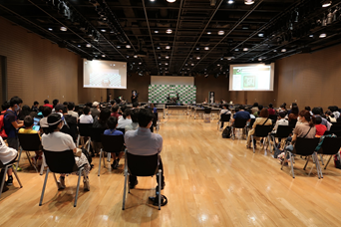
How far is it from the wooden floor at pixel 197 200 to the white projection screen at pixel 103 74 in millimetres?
9364

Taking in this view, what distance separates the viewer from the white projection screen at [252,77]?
49.1ft

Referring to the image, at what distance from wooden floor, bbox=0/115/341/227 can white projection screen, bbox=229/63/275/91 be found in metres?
10.7

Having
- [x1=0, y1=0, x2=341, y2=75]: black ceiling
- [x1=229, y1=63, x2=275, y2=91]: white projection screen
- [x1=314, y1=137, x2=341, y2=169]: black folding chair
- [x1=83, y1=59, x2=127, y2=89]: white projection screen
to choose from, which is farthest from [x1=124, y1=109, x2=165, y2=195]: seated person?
[x1=229, y1=63, x2=275, y2=91]: white projection screen

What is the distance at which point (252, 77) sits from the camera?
15531 mm

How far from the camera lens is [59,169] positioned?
3092mm

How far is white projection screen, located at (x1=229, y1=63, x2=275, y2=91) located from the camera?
1498 cm

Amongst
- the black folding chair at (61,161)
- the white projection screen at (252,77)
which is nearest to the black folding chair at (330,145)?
the black folding chair at (61,161)

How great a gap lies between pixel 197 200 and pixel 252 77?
13.7 meters

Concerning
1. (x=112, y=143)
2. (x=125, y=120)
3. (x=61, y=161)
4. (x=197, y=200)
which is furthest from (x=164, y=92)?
(x=61, y=161)

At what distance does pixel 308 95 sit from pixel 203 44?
22.1 feet

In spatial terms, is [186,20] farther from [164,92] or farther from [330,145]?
[164,92]

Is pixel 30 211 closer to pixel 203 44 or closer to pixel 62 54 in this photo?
pixel 203 44

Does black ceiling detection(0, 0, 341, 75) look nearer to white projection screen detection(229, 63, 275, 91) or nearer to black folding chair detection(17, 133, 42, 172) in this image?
white projection screen detection(229, 63, 275, 91)

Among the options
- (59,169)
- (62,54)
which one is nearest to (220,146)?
(59,169)
